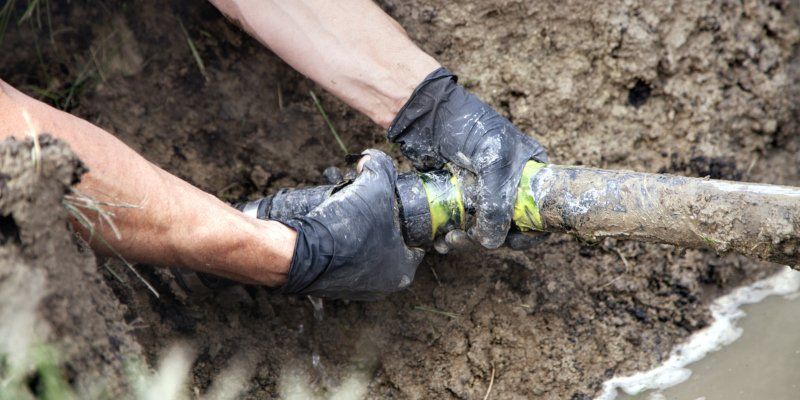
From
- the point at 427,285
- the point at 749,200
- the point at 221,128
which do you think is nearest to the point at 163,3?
the point at 221,128

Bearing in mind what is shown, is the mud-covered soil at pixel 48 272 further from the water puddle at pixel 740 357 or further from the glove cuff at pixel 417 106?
the water puddle at pixel 740 357

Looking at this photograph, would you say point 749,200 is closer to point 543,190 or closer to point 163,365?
point 543,190

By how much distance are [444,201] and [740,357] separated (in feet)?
3.22

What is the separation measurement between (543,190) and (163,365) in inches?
42.9

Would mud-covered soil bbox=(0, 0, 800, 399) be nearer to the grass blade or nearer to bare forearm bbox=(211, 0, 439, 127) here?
the grass blade

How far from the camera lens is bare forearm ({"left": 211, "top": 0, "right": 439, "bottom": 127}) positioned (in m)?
1.98

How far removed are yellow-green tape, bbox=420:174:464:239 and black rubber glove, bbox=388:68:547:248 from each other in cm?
6

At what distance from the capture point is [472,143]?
1869 millimetres

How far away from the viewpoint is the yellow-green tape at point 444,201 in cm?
191

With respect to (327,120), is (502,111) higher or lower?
higher

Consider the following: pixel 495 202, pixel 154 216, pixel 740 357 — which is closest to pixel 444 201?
pixel 495 202

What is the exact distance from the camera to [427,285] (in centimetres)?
217

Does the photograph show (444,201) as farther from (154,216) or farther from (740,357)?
(740,357)

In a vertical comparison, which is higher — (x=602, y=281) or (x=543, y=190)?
(x=543, y=190)
